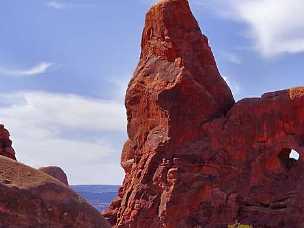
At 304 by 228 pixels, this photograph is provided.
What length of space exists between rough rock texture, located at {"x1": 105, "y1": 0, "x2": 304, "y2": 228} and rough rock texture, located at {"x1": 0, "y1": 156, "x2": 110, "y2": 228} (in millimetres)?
28809

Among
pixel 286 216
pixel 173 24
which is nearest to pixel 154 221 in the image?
pixel 286 216

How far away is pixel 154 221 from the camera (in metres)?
37.7

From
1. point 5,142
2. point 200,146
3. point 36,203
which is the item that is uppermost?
point 5,142

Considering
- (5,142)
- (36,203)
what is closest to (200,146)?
(5,142)

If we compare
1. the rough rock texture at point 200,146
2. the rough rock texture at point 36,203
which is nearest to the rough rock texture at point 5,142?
the rough rock texture at point 200,146

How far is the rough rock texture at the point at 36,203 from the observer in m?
7.05

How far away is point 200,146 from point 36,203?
3122cm

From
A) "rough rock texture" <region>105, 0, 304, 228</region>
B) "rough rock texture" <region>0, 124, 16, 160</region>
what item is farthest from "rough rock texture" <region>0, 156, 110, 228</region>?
"rough rock texture" <region>0, 124, 16, 160</region>

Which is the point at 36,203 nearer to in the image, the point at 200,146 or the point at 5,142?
the point at 200,146

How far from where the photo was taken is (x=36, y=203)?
720cm

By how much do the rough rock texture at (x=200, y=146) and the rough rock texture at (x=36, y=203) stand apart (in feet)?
94.5

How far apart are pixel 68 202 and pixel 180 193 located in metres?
29.9

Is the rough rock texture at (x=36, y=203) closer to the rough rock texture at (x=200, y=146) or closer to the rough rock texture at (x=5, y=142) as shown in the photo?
the rough rock texture at (x=200, y=146)

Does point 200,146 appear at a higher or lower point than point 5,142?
lower
